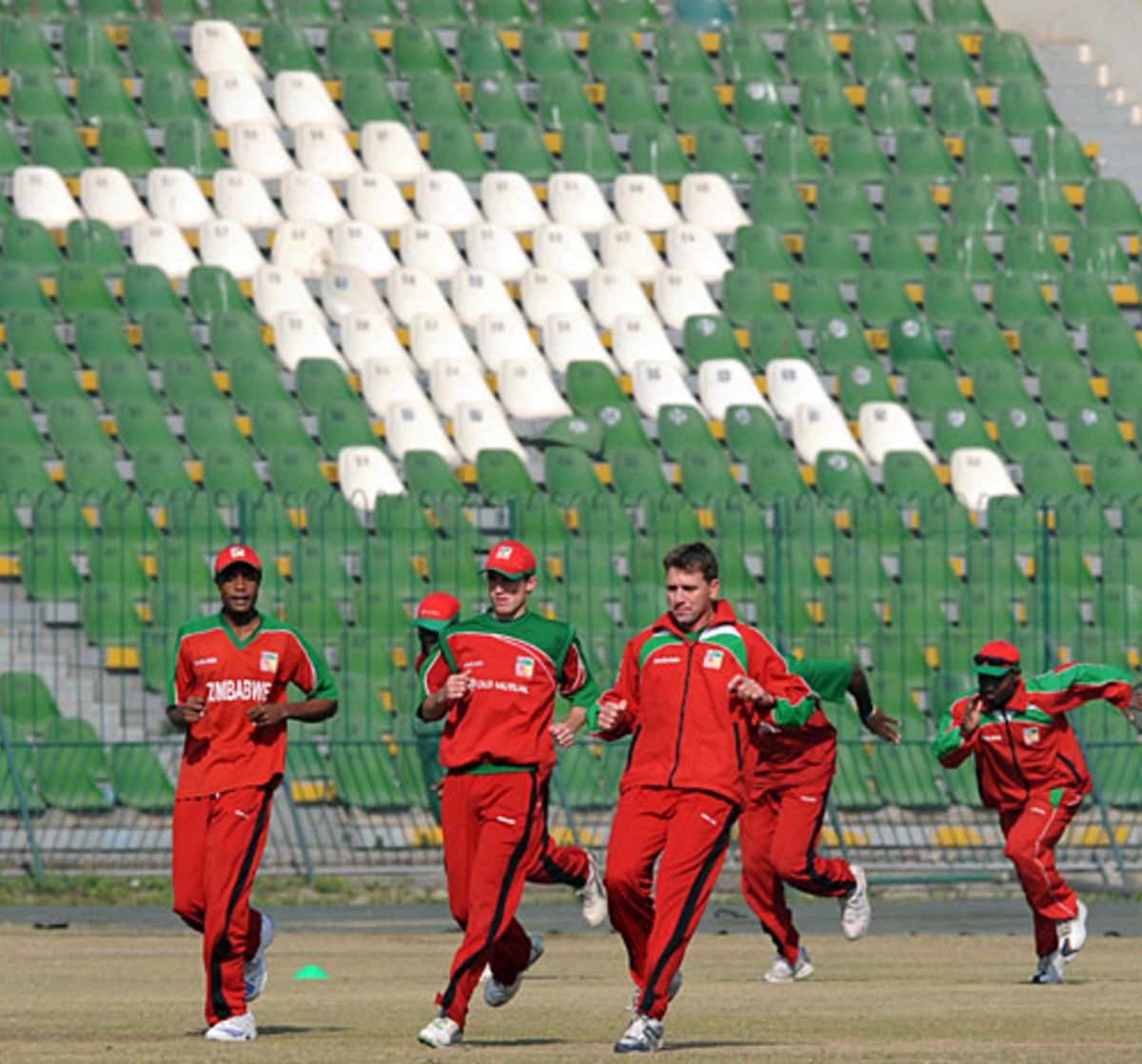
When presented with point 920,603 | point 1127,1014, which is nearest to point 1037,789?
point 1127,1014

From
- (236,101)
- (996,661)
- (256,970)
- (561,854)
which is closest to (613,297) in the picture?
(236,101)

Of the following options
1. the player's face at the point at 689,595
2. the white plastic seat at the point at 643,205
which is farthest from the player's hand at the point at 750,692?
the white plastic seat at the point at 643,205

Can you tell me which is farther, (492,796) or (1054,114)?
(1054,114)

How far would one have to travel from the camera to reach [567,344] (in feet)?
90.5

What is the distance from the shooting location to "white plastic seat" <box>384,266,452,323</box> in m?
27.8

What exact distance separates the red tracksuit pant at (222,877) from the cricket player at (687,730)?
143 centimetres

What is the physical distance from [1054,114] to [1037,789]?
18580mm

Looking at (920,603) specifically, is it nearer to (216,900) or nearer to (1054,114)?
(1054,114)

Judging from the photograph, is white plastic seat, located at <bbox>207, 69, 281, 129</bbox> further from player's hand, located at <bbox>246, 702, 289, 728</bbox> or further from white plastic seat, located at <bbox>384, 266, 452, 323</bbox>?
player's hand, located at <bbox>246, 702, 289, 728</bbox>

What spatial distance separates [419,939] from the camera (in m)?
18.3

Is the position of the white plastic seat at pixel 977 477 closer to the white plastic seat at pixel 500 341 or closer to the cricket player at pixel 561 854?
the white plastic seat at pixel 500 341

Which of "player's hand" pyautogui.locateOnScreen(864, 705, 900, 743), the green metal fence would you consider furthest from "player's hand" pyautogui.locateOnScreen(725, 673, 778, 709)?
the green metal fence

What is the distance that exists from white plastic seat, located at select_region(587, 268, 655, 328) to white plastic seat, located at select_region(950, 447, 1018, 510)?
11.5 ft

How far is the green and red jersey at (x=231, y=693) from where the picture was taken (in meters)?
11.2
